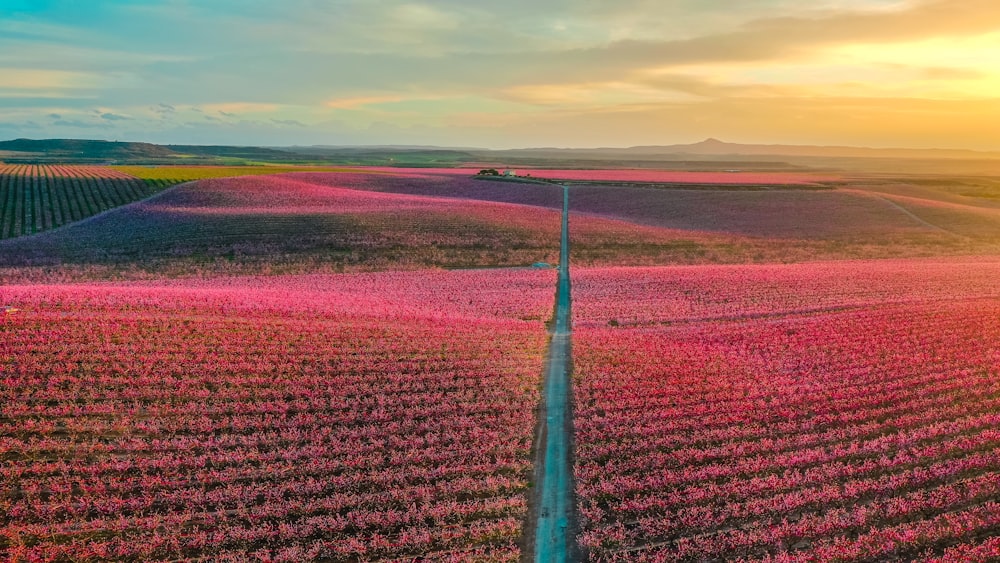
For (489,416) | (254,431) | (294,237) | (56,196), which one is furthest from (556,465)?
(56,196)

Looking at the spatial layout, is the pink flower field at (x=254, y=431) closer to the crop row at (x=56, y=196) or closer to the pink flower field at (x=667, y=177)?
the crop row at (x=56, y=196)

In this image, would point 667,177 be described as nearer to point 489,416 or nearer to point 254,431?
point 489,416

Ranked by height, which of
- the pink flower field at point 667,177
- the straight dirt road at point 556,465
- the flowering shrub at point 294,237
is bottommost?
the straight dirt road at point 556,465

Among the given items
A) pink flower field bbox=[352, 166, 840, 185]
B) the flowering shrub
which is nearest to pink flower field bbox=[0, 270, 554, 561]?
the flowering shrub

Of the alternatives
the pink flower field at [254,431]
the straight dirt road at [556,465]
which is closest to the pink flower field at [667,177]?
the straight dirt road at [556,465]

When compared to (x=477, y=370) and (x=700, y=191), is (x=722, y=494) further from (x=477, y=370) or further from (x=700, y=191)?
(x=700, y=191)

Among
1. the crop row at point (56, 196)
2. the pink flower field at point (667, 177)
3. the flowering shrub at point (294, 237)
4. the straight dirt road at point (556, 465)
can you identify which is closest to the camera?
the straight dirt road at point (556, 465)
